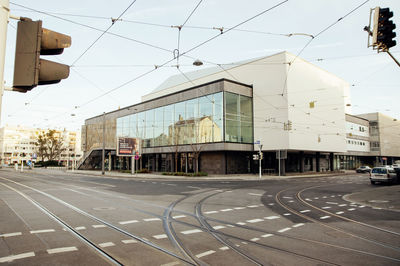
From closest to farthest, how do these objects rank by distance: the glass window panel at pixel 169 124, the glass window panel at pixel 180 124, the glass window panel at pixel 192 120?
the glass window panel at pixel 192 120 → the glass window panel at pixel 180 124 → the glass window panel at pixel 169 124

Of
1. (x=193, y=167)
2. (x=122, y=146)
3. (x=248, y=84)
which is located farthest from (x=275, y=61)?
(x=122, y=146)

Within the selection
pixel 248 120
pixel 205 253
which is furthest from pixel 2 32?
pixel 248 120

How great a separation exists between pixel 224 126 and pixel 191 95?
27.0ft

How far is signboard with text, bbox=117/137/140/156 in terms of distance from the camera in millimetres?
39419

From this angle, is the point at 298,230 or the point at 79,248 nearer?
the point at 79,248

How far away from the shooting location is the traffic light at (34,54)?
9.68 feet

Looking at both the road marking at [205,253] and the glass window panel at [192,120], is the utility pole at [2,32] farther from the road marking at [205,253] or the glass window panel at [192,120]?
the glass window panel at [192,120]

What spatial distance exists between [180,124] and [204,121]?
546cm

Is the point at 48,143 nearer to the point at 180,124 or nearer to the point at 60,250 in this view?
the point at 180,124

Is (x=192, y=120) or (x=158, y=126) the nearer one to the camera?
(x=192, y=120)

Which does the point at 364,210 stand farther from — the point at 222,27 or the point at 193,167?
the point at 193,167

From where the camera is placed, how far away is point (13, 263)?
4.44 m

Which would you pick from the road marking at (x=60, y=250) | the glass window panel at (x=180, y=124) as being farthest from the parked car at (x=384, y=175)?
the road marking at (x=60, y=250)

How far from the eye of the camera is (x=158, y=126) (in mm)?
46750
